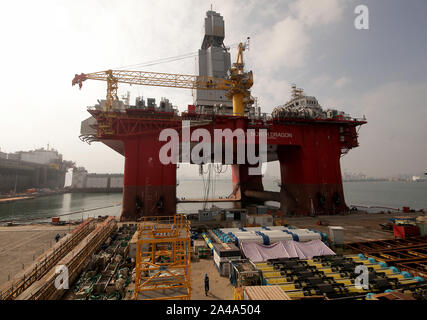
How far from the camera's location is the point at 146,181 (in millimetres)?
28453

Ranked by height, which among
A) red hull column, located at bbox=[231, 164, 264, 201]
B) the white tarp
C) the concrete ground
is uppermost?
red hull column, located at bbox=[231, 164, 264, 201]

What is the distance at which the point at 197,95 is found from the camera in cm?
4788

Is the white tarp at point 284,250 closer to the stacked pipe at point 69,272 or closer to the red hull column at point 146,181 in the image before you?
the stacked pipe at point 69,272

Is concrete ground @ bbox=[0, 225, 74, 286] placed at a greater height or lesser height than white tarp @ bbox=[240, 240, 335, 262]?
lesser

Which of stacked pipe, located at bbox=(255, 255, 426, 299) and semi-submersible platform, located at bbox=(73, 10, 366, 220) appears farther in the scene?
semi-submersible platform, located at bbox=(73, 10, 366, 220)

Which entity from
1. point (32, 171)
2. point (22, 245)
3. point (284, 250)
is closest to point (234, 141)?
point (284, 250)

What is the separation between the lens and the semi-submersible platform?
2822 centimetres

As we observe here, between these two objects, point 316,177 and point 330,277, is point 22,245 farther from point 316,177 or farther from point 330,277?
point 316,177

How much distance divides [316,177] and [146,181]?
2688 cm

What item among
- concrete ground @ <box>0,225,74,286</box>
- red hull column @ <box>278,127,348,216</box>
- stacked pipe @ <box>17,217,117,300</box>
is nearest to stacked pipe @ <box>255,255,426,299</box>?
stacked pipe @ <box>17,217,117,300</box>

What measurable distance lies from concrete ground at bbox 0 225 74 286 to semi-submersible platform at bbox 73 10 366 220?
27.8 feet

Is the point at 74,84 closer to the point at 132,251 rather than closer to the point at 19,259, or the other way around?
the point at 19,259

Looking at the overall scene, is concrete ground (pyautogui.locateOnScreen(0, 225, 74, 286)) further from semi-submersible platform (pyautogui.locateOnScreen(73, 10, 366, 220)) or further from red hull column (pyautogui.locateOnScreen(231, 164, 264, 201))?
red hull column (pyautogui.locateOnScreen(231, 164, 264, 201))

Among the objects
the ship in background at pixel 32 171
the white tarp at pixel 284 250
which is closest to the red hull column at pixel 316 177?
the white tarp at pixel 284 250
